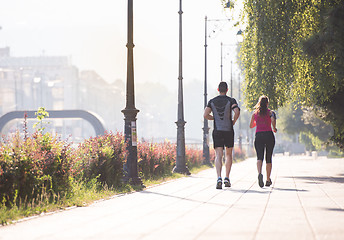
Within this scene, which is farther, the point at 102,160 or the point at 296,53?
the point at 296,53

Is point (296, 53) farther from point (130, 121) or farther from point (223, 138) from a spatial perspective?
point (223, 138)

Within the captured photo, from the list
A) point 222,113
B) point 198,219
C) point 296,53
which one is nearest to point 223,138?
point 222,113

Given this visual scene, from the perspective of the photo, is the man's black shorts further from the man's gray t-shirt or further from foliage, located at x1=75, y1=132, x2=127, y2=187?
foliage, located at x1=75, y1=132, x2=127, y2=187

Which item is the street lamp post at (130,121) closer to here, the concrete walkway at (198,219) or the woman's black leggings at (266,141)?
the woman's black leggings at (266,141)

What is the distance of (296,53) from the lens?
17.4 meters

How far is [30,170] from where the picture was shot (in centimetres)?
1041

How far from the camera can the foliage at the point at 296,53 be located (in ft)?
47.8

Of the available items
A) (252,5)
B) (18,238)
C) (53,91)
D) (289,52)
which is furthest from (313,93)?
(53,91)

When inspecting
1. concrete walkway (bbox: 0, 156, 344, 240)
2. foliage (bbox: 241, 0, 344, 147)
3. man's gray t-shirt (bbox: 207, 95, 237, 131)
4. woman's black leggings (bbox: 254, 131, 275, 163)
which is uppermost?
foliage (bbox: 241, 0, 344, 147)

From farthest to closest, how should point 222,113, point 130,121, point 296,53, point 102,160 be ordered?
point 296,53, point 130,121, point 102,160, point 222,113

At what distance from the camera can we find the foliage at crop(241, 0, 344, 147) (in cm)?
1458

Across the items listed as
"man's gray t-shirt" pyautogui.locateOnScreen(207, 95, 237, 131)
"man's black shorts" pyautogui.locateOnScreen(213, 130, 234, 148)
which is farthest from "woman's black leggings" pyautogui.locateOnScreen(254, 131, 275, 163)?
"man's gray t-shirt" pyautogui.locateOnScreen(207, 95, 237, 131)

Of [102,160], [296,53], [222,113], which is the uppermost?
[296,53]

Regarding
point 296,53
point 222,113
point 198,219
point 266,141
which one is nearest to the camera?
point 198,219
